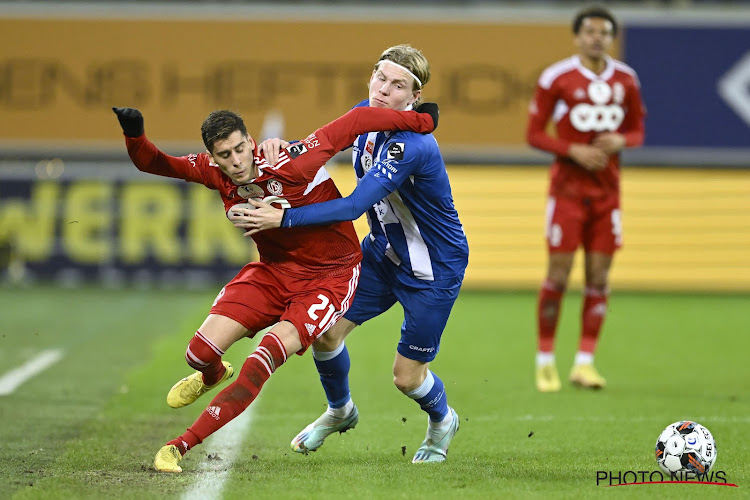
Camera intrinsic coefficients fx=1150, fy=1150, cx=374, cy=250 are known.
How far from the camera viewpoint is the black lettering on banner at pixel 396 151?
5068 mm

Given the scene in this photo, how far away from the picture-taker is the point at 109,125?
678 inches

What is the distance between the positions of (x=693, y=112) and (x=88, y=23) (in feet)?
30.1

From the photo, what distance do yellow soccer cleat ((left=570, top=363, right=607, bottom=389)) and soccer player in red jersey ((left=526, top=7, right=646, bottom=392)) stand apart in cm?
1

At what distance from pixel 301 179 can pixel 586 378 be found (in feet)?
11.2

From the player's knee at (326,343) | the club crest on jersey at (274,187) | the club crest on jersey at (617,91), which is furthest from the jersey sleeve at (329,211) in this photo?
the club crest on jersey at (617,91)

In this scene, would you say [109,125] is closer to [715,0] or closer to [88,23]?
[88,23]

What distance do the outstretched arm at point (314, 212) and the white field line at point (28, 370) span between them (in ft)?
10.6

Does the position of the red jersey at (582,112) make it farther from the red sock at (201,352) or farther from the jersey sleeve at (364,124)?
the red sock at (201,352)

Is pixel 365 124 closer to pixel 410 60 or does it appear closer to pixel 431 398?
pixel 410 60

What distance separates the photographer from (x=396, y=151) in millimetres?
5078

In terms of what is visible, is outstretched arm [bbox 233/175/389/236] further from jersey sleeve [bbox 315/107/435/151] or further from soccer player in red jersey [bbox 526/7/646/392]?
soccer player in red jersey [bbox 526/7/646/392]

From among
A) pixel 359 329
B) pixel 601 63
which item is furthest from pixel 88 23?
pixel 601 63

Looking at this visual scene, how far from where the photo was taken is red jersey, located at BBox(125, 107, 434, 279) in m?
5.10

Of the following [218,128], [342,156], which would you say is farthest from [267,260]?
[342,156]
